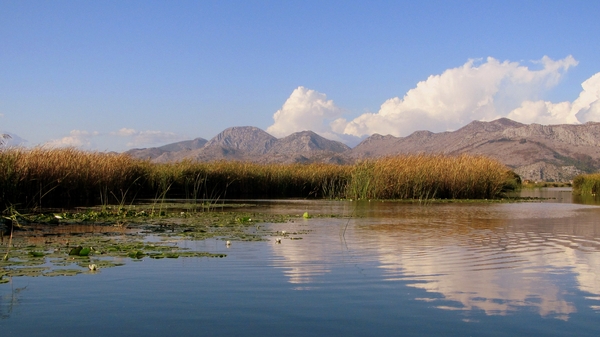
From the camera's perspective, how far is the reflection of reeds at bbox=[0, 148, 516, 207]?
20.0m

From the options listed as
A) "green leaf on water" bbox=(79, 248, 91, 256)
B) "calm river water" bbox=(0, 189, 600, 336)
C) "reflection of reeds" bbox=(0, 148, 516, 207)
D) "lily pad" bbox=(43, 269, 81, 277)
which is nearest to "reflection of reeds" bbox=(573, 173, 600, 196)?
"reflection of reeds" bbox=(0, 148, 516, 207)

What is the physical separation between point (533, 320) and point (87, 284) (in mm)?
4232

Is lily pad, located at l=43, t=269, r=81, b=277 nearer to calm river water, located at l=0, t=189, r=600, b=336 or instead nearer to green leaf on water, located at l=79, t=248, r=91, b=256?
calm river water, located at l=0, t=189, r=600, b=336

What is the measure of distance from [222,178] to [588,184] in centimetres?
2569

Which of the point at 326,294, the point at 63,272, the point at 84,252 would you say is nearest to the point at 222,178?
the point at 84,252

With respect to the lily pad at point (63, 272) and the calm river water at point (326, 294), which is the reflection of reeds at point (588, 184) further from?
the lily pad at point (63, 272)

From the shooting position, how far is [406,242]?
10117 millimetres

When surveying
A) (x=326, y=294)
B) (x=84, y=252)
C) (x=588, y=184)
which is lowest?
(x=326, y=294)

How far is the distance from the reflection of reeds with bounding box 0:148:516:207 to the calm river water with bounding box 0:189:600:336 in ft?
31.7

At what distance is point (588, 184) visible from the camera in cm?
4150

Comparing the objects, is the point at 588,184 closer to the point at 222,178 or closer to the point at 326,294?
the point at 222,178

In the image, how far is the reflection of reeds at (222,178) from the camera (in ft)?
65.5

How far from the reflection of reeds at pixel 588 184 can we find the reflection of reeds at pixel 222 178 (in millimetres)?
12968

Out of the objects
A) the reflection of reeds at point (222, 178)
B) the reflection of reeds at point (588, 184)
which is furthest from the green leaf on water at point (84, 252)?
the reflection of reeds at point (588, 184)
